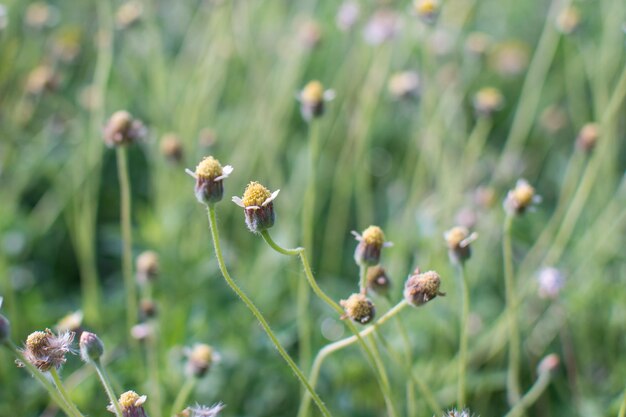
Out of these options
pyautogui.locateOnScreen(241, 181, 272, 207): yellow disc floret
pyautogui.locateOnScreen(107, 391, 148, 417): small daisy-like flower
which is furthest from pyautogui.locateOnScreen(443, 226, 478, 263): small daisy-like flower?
pyautogui.locateOnScreen(107, 391, 148, 417): small daisy-like flower

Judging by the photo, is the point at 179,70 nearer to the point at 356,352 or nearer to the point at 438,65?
the point at 438,65

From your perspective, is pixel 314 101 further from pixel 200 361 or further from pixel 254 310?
pixel 254 310

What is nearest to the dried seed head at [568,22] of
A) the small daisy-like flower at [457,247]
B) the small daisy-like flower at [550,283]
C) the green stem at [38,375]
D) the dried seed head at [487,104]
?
the dried seed head at [487,104]

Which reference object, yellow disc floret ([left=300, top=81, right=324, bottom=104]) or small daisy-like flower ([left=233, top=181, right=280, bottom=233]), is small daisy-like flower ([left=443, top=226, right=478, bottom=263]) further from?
yellow disc floret ([left=300, top=81, right=324, bottom=104])

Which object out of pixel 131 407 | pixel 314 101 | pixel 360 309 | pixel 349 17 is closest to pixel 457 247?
pixel 360 309

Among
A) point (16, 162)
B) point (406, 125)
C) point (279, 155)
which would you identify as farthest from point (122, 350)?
point (406, 125)
